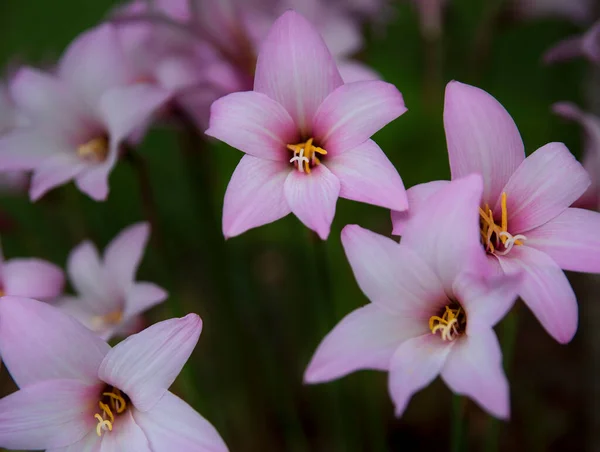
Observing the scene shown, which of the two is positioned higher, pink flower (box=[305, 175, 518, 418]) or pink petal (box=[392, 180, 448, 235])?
pink petal (box=[392, 180, 448, 235])

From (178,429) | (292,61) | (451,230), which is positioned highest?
(292,61)

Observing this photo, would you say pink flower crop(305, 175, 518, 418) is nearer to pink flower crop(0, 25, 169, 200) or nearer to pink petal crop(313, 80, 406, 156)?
pink petal crop(313, 80, 406, 156)

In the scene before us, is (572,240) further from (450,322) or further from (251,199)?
(251,199)

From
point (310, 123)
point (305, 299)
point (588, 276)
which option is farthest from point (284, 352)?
point (310, 123)

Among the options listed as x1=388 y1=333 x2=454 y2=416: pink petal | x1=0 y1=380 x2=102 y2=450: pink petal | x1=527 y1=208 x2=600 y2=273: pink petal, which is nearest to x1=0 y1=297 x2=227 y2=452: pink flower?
x1=0 y1=380 x2=102 y2=450: pink petal

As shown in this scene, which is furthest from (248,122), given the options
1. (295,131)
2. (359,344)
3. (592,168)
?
(592,168)

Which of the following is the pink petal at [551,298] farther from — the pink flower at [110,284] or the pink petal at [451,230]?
the pink flower at [110,284]

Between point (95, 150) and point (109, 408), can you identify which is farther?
point (95, 150)

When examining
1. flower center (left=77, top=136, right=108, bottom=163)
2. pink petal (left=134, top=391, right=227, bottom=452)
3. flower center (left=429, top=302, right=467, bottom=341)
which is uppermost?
flower center (left=77, top=136, right=108, bottom=163)
